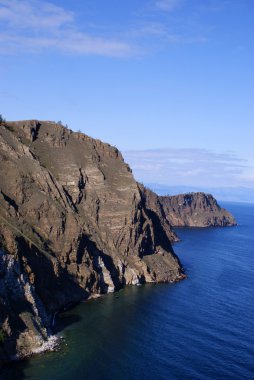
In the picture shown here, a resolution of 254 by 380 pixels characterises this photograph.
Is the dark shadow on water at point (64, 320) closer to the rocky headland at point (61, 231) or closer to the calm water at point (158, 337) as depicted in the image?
the calm water at point (158, 337)

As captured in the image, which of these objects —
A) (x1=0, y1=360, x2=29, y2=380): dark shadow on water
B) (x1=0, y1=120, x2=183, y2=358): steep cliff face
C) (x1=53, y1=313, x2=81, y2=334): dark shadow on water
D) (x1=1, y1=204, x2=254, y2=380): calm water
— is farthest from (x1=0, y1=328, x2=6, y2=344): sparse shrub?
(x1=53, y1=313, x2=81, y2=334): dark shadow on water

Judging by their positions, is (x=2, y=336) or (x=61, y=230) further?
(x=61, y=230)

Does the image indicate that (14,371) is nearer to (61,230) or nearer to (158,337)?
(158,337)

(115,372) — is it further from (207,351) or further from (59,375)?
(207,351)

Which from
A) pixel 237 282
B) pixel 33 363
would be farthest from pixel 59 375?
pixel 237 282

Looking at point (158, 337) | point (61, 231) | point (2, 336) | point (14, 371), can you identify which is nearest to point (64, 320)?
point (158, 337)

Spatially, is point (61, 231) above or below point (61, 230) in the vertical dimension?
below

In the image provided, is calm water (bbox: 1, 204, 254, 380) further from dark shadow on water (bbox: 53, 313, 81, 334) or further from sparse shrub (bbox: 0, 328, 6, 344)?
sparse shrub (bbox: 0, 328, 6, 344)

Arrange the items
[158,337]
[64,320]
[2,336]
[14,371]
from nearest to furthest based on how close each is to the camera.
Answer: [14,371]
[2,336]
[158,337]
[64,320]
